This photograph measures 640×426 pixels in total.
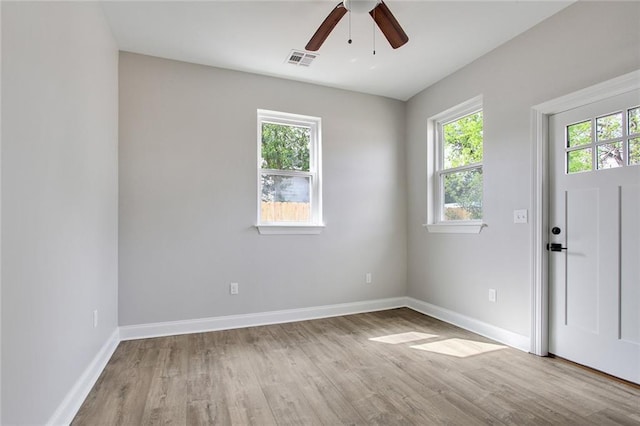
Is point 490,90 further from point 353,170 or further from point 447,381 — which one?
point 447,381

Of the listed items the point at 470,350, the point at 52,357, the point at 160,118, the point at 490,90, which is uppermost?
the point at 490,90

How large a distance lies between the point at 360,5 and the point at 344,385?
2542mm

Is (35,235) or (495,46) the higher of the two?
(495,46)

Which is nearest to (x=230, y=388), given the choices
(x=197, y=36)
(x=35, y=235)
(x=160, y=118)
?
(x=35, y=235)

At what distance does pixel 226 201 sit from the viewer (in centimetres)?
343

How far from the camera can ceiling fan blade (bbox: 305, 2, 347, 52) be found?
7.07 feet

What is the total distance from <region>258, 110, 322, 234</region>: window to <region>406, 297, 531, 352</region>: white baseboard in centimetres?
160

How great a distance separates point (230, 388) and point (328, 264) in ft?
6.30

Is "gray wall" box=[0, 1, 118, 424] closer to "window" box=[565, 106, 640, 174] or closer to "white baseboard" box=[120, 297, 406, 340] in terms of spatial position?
"white baseboard" box=[120, 297, 406, 340]

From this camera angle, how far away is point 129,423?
179 centimetres

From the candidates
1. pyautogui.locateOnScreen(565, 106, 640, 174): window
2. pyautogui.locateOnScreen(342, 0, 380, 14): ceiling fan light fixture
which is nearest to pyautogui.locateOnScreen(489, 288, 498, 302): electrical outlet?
pyautogui.locateOnScreen(565, 106, 640, 174): window

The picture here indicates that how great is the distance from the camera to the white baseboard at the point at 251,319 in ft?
10.2

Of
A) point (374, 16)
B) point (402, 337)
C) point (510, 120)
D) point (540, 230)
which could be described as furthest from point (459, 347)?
point (374, 16)

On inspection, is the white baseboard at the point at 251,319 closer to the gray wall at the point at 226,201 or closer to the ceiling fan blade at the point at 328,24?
the gray wall at the point at 226,201
